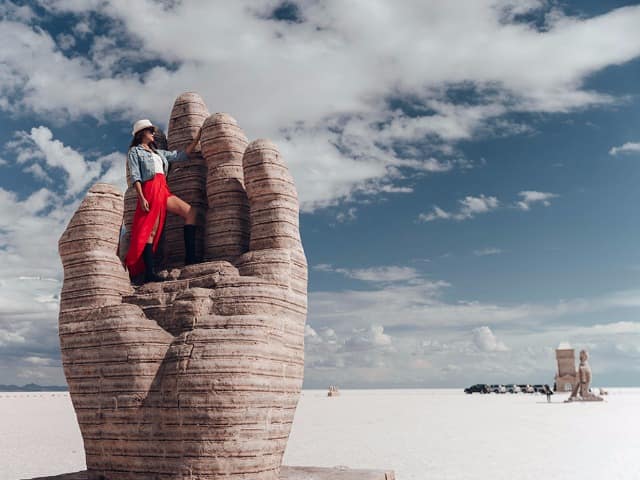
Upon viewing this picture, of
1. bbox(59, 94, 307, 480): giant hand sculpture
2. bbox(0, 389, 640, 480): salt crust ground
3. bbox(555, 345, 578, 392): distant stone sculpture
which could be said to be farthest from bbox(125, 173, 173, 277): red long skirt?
bbox(555, 345, 578, 392): distant stone sculpture

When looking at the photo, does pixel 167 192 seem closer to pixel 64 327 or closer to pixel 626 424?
pixel 64 327

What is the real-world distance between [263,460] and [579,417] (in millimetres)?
23737

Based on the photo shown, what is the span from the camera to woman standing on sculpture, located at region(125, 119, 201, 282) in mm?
9641

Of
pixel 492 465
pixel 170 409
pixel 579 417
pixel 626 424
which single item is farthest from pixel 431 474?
pixel 579 417

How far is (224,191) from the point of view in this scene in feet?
32.5

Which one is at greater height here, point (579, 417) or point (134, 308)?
point (134, 308)

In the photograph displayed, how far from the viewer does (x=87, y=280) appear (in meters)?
9.02

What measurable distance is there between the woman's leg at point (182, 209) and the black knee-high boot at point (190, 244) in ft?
0.33

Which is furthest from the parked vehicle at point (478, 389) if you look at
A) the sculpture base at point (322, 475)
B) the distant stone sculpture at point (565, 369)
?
the sculpture base at point (322, 475)

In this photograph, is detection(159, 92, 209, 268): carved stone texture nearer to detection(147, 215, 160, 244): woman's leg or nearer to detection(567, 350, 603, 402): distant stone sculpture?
detection(147, 215, 160, 244): woman's leg

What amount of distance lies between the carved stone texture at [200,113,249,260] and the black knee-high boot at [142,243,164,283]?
2.57 feet

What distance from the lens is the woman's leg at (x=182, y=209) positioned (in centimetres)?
991

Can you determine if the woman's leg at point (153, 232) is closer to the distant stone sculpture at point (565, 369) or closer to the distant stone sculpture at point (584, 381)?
the distant stone sculpture at point (584, 381)

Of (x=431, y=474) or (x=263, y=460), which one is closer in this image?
(x=263, y=460)
